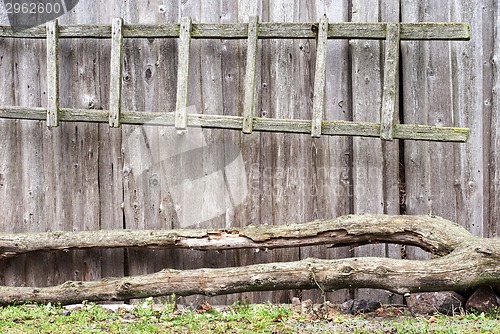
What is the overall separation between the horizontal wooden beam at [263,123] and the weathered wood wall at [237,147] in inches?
10.2

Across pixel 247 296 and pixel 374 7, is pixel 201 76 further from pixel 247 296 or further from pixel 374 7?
pixel 247 296

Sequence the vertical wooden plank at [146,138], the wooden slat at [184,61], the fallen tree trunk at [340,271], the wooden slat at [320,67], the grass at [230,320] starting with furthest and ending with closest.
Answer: the vertical wooden plank at [146,138] → the wooden slat at [184,61] → the wooden slat at [320,67] → the fallen tree trunk at [340,271] → the grass at [230,320]

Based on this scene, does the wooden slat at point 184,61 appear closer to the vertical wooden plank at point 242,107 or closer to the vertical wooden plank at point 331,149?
the vertical wooden plank at point 242,107

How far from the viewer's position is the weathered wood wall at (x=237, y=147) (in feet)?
17.1

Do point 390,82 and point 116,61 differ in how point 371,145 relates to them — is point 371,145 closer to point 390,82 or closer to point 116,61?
point 390,82

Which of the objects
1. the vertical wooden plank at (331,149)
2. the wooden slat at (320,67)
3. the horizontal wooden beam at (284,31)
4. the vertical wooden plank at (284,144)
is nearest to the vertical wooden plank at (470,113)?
the horizontal wooden beam at (284,31)

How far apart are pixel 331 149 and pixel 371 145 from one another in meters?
0.33

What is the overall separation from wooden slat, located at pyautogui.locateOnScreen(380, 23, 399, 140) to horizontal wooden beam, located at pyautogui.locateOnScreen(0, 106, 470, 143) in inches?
2.3

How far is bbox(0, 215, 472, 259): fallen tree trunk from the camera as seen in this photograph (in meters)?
4.84

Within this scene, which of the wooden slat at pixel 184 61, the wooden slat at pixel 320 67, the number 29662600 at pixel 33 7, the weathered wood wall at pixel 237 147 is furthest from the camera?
the number 29662600 at pixel 33 7

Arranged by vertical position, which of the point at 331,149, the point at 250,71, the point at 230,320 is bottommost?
the point at 230,320

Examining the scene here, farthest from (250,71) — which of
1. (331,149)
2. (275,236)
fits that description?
(275,236)

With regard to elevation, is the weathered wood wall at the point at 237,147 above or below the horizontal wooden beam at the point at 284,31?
below

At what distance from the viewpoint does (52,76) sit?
5250 millimetres
